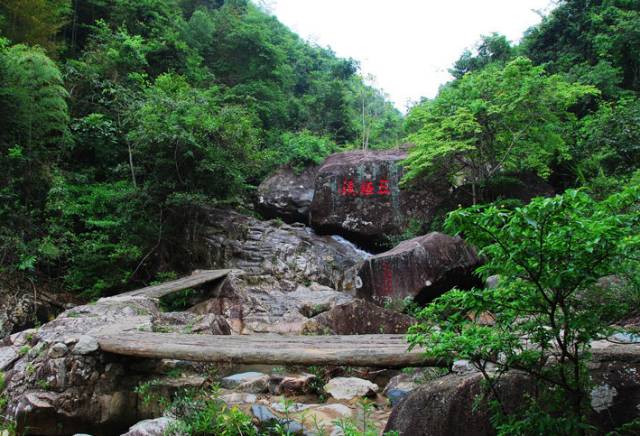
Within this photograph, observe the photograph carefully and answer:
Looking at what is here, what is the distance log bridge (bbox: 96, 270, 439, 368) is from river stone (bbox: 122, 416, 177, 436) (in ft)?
1.76

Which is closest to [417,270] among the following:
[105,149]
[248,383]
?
[248,383]

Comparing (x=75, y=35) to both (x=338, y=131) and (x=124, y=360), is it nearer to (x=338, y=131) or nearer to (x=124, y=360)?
(x=338, y=131)

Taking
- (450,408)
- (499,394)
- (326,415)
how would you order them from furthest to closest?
1. (326,415)
2. (450,408)
3. (499,394)

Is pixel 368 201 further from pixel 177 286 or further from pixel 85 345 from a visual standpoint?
pixel 85 345

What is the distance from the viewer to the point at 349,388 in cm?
425

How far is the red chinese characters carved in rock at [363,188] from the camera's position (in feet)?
37.0

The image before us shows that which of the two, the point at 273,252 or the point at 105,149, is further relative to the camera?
the point at 105,149

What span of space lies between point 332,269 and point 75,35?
463 inches

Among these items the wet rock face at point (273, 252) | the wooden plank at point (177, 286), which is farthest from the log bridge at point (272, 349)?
the wet rock face at point (273, 252)

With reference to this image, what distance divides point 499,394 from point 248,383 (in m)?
2.82

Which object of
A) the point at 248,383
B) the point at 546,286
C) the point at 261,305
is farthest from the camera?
the point at 261,305

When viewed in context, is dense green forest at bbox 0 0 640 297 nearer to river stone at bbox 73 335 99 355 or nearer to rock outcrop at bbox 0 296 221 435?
rock outcrop at bbox 0 296 221 435

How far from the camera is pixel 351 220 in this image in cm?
1132

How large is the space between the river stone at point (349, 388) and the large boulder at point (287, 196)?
8.27 m
